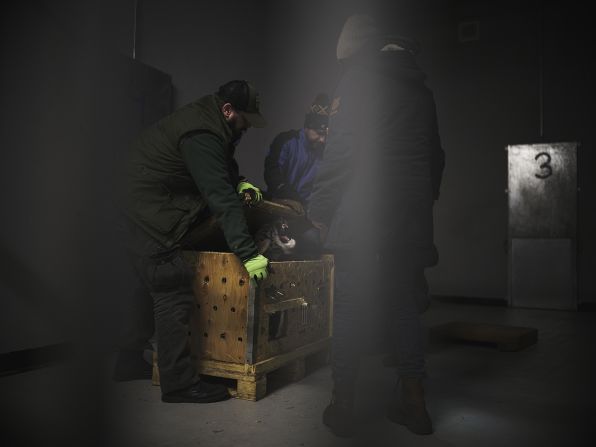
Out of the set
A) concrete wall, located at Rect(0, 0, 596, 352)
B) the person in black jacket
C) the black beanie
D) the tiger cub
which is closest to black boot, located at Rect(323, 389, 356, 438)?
the person in black jacket

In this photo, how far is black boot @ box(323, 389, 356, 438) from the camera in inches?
65.1

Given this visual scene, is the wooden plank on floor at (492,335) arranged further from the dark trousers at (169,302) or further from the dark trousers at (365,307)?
the dark trousers at (169,302)

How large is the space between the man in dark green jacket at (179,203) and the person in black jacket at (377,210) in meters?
0.40

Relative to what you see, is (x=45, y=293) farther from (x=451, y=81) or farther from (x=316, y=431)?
(x=451, y=81)

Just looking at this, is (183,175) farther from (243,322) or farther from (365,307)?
(365,307)

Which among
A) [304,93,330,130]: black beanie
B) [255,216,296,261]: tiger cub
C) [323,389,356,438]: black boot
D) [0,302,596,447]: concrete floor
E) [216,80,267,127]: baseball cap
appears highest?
[304,93,330,130]: black beanie

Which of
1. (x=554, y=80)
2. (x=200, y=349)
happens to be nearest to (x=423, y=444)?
(x=200, y=349)

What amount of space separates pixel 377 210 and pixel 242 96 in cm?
80

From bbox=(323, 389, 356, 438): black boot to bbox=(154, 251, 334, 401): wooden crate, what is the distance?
0.43 m

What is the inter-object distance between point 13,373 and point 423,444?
1888mm

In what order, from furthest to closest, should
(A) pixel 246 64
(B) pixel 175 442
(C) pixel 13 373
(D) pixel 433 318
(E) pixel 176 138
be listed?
(A) pixel 246 64 < (D) pixel 433 318 < (C) pixel 13 373 < (E) pixel 176 138 < (B) pixel 175 442

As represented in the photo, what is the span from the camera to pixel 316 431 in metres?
1.69

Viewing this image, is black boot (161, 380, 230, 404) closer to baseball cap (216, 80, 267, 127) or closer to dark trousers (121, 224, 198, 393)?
dark trousers (121, 224, 198, 393)

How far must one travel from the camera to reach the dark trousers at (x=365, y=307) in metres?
1.68
